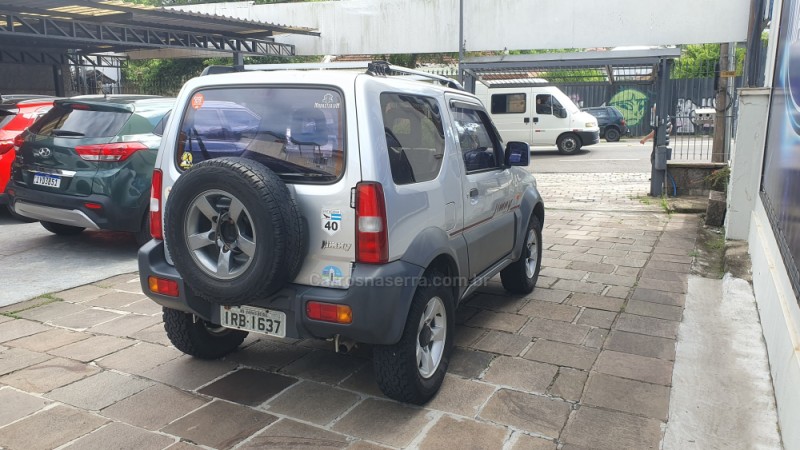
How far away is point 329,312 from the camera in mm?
3207

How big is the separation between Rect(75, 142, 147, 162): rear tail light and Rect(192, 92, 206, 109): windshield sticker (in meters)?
3.23

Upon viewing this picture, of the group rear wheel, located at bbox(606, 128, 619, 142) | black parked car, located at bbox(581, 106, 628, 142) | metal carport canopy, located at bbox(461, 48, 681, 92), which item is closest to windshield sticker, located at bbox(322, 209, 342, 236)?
metal carport canopy, located at bbox(461, 48, 681, 92)

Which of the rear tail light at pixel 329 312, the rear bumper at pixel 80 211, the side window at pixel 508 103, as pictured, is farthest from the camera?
the side window at pixel 508 103

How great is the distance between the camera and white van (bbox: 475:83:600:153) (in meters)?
19.8

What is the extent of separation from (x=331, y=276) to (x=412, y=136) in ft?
3.20

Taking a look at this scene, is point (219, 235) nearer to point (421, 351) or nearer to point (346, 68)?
point (421, 351)

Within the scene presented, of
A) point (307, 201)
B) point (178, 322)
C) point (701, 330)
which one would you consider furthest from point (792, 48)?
point (178, 322)

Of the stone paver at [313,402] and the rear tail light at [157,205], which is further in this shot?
the rear tail light at [157,205]

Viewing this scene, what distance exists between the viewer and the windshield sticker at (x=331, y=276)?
10.7 ft

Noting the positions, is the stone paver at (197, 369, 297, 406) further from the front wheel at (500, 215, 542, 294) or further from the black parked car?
the black parked car

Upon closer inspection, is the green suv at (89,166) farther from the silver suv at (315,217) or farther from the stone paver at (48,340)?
the silver suv at (315,217)

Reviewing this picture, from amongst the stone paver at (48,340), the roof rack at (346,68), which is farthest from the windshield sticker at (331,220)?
the stone paver at (48,340)

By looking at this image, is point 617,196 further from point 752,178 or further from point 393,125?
point 393,125

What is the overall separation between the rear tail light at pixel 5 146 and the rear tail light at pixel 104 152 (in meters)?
2.33
